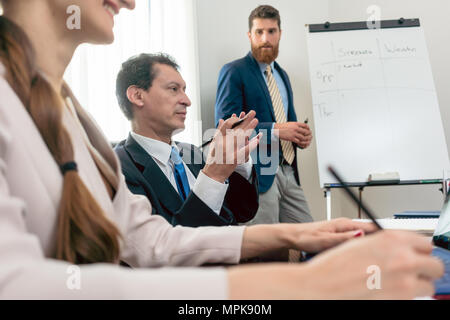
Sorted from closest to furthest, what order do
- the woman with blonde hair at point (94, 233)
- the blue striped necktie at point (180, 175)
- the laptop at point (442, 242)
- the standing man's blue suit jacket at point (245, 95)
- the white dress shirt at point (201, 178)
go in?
the woman with blonde hair at point (94, 233), the laptop at point (442, 242), the white dress shirt at point (201, 178), the blue striped necktie at point (180, 175), the standing man's blue suit jacket at point (245, 95)

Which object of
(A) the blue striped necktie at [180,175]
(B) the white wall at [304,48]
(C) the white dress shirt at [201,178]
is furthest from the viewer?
(B) the white wall at [304,48]

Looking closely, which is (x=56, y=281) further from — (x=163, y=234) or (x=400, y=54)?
(x=400, y=54)

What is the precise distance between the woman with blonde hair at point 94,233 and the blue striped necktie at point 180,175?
0.57 metres

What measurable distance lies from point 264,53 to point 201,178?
1705 millimetres

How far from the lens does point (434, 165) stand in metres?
2.39

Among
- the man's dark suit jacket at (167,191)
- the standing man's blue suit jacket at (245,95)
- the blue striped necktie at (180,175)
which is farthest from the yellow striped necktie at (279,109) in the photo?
the man's dark suit jacket at (167,191)

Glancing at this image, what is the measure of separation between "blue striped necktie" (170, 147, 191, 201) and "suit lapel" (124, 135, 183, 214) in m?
0.17

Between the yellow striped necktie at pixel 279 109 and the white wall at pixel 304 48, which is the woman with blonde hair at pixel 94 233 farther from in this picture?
the white wall at pixel 304 48

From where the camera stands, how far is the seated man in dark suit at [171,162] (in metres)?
1.03

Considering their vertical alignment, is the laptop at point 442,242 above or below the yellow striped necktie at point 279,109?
below

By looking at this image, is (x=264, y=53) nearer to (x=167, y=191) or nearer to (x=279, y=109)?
(x=279, y=109)

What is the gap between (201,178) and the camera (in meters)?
1.03

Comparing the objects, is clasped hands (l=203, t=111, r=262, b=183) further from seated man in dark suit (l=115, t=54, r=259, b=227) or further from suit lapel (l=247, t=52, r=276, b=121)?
suit lapel (l=247, t=52, r=276, b=121)

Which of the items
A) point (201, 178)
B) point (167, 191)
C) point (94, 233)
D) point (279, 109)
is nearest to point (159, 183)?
point (167, 191)
